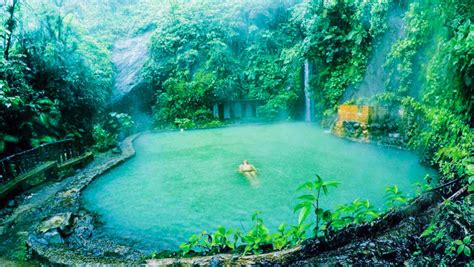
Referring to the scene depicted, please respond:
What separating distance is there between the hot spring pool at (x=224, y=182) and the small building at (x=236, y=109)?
643 centimetres

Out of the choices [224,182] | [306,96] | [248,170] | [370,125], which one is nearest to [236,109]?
[306,96]

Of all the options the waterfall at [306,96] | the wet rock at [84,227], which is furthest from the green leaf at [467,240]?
the waterfall at [306,96]

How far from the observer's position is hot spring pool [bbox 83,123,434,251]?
5.46 metres

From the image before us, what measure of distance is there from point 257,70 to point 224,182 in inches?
493

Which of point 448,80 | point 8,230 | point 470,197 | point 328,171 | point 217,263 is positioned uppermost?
point 448,80

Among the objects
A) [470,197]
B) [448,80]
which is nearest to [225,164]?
[448,80]

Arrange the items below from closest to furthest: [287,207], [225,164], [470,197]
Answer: [470,197] < [287,207] < [225,164]

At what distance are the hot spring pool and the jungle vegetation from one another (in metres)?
1.09

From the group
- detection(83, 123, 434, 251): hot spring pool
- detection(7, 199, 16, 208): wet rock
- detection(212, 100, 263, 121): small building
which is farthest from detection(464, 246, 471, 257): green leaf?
detection(212, 100, 263, 121): small building

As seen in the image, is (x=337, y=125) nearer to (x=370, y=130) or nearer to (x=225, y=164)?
(x=370, y=130)

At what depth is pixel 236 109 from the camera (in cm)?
1878

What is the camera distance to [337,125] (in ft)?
40.7

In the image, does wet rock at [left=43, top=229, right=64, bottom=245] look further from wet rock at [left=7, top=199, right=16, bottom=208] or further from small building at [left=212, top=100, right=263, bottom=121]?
small building at [left=212, top=100, right=263, bottom=121]

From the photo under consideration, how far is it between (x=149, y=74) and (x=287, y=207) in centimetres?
1544
